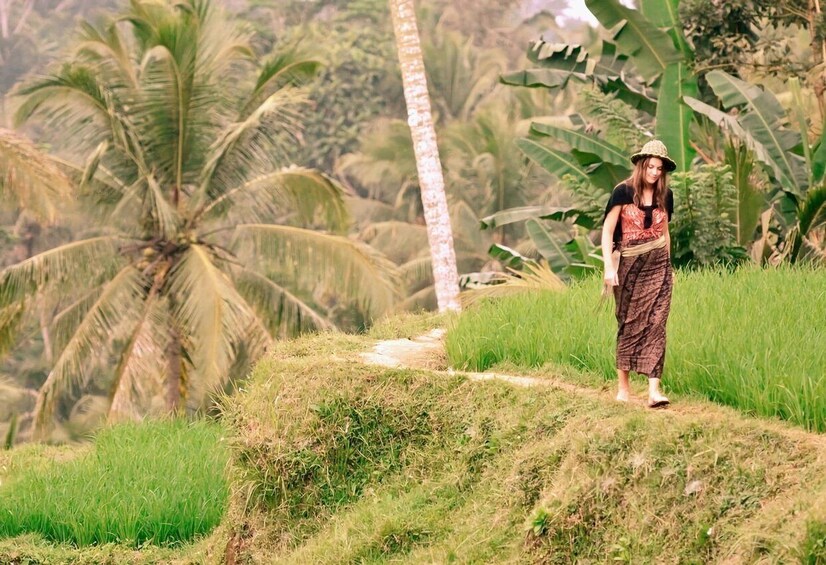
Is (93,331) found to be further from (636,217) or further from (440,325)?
(636,217)

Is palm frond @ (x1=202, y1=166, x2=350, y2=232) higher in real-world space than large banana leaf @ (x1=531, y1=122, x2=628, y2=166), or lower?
lower

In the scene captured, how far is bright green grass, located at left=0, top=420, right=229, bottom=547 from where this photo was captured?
8953 millimetres

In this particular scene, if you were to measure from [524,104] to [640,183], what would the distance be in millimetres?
22113

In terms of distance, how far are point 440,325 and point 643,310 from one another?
3676 mm

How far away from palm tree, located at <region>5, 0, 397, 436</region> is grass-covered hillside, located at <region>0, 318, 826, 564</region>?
527 cm

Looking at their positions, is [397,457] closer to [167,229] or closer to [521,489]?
[521,489]

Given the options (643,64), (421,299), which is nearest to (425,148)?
(643,64)

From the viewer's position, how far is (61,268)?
45.9 ft

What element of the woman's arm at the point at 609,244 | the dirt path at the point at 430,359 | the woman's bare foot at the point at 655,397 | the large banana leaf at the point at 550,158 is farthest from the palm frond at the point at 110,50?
the woman's bare foot at the point at 655,397

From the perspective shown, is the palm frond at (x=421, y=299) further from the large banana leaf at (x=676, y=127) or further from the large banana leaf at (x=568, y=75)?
the large banana leaf at (x=676, y=127)

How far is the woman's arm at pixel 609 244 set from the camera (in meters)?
6.09

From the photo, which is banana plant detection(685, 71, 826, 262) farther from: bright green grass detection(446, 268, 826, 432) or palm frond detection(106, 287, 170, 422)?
palm frond detection(106, 287, 170, 422)

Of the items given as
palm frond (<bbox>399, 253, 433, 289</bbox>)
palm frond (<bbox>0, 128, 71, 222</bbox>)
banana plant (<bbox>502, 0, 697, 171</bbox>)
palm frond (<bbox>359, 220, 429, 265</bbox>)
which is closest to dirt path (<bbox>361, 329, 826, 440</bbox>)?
banana plant (<bbox>502, 0, 697, 171</bbox>)

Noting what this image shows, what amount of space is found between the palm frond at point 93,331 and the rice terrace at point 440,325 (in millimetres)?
43
